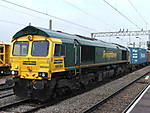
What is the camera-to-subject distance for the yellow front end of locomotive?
827 centimetres

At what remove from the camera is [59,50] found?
29.4ft

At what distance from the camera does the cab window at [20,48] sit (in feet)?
29.6

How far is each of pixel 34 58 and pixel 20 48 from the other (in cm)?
119

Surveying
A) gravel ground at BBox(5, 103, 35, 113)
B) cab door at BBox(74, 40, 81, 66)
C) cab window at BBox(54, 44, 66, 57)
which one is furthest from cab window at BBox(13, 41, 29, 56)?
cab door at BBox(74, 40, 81, 66)

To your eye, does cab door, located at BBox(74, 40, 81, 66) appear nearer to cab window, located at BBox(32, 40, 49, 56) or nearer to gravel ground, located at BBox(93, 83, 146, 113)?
cab window, located at BBox(32, 40, 49, 56)

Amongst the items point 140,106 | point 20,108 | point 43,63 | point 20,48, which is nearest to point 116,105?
point 140,106

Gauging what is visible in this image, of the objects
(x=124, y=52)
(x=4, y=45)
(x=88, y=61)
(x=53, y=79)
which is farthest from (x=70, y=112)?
(x=124, y=52)

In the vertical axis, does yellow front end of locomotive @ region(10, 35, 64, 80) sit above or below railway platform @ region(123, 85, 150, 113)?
above

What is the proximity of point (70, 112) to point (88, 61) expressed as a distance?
517cm

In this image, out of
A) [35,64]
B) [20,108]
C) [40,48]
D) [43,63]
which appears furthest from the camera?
[40,48]

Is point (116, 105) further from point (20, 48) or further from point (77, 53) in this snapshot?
point (20, 48)

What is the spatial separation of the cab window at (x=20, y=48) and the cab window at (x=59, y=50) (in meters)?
1.59

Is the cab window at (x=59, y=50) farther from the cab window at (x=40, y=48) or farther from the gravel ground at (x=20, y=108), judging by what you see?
the gravel ground at (x=20, y=108)

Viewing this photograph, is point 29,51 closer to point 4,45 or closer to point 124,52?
point 4,45
